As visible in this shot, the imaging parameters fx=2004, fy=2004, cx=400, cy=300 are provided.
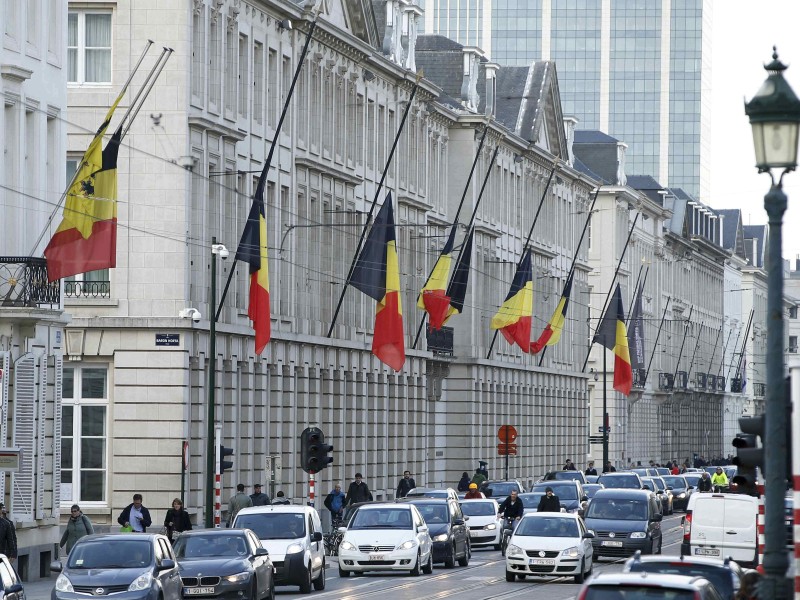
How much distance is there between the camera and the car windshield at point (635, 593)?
18.3 metres

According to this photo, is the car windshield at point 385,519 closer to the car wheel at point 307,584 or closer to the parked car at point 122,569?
the car wheel at point 307,584

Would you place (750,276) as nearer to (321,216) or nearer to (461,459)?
(461,459)

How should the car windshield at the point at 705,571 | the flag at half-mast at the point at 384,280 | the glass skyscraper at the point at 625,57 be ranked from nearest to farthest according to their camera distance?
the car windshield at the point at 705,571 < the flag at half-mast at the point at 384,280 < the glass skyscraper at the point at 625,57

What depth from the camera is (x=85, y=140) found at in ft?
162

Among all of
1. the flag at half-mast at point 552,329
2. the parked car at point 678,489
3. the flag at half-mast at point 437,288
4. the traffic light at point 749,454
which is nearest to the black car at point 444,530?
the flag at half-mast at point 437,288

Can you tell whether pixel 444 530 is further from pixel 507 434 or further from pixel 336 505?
pixel 507 434

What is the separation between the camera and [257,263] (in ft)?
157

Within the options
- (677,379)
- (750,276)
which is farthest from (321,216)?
(750,276)

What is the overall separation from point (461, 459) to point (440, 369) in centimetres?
495

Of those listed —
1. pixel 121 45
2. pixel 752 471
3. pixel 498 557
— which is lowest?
pixel 498 557

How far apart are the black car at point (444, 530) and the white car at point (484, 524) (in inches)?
270

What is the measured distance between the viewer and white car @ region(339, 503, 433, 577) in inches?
1641

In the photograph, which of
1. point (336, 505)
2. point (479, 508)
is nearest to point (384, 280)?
point (336, 505)

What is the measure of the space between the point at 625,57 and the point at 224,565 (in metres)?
150
